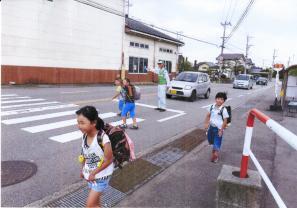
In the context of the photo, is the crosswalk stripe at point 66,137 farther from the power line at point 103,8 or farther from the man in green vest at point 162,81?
the power line at point 103,8

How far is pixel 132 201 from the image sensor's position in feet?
12.8

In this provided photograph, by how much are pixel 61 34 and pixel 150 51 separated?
42.6 feet

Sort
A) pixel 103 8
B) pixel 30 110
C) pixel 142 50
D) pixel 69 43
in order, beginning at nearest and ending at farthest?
pixel 30 110, pixel 69 43, pixel 103 8, pixel 142 50

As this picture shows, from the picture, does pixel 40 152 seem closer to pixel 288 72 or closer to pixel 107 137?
pixel 107 137

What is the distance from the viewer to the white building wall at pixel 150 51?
2877 centimetres

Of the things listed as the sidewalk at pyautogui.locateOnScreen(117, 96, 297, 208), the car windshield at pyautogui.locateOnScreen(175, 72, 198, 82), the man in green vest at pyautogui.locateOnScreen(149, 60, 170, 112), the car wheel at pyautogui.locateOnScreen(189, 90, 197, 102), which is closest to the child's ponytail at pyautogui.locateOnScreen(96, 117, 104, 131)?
the sidewalk at pyautogui.locateOnScreen(117, 96, 297, 208)

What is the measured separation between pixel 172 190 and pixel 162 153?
73.0 inches

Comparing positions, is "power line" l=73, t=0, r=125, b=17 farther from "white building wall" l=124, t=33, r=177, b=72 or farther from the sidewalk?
the sidewalk

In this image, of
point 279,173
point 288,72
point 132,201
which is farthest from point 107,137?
point 288,72

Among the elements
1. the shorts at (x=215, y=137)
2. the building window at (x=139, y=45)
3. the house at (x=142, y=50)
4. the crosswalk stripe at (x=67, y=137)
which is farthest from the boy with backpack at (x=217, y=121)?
the building window at (x=139, y=45)

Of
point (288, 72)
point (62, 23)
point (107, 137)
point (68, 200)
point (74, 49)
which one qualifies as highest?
point (62, 23)

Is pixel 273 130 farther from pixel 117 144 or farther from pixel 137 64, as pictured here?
pixel 137 64

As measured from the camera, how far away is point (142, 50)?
31.0 m

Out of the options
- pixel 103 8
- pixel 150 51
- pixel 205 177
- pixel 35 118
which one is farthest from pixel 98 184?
pixel 150 51
